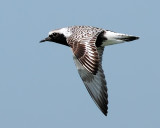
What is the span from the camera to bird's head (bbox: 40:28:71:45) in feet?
60.1

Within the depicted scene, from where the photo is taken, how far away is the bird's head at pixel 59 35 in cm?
1830

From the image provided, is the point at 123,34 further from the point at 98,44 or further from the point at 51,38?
the point at 51,38

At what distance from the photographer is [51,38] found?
767 inches

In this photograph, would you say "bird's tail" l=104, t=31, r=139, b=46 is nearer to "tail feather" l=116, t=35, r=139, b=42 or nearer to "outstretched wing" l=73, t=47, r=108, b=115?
"tail feather" l=116, t=35, r=139, b=42

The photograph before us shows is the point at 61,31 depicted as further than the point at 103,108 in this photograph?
Yes

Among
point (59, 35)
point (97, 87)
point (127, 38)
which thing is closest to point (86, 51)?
point (127, 38)

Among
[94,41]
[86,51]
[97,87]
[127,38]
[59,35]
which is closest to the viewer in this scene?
[86,51]

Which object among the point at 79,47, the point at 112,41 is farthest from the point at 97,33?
the point at 79,47

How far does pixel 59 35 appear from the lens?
18.8 meters

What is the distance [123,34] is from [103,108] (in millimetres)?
2473

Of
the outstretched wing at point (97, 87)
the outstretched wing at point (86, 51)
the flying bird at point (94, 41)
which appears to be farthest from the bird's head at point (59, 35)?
the outstretched wing at point (86, 51)

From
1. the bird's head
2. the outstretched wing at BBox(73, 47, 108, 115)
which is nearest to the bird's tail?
the outstretched wing at BBox(73, 47, 108, 115)

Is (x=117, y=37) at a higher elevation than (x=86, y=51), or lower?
higher

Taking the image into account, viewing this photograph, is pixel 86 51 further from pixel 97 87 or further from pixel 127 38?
pixel 97 87
